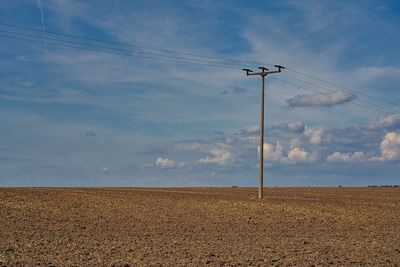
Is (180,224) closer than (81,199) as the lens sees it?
Yes

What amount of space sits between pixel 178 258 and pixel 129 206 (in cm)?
2367

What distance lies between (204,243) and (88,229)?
7.72 m

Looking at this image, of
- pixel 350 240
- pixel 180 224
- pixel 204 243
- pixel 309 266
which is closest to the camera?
pixel 309 266

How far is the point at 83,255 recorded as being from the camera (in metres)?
21.2

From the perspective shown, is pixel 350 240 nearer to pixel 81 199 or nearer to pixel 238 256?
pixel 238 256

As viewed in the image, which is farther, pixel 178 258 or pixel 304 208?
pixel 304 208

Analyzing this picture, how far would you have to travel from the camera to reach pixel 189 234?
29.7 m

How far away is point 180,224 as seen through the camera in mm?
34406

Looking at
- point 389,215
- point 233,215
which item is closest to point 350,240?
point 233,215

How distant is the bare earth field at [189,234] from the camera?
2092cm

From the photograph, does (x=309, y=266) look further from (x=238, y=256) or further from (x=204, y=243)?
(x=204, y=243)

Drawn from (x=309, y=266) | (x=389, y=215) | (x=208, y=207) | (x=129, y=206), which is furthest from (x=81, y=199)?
(x=309, y=266)

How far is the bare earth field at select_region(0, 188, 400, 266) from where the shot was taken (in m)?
20.9

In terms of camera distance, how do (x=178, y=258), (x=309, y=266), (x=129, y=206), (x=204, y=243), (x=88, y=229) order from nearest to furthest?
(x=309, y=266) < (x=178, y=258) < (x=204, y=243) < (x=88, y=229) < (x=129, y=206)
